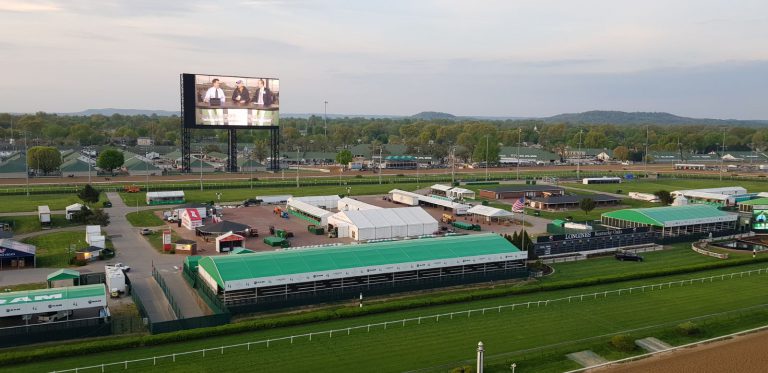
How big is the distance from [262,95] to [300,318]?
7285 cm

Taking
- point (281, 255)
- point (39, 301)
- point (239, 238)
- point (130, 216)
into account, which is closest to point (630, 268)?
point (281, 255)

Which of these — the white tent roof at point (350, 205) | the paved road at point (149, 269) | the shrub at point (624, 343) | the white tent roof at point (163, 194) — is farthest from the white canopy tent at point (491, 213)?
the shrub at point (624, 343)

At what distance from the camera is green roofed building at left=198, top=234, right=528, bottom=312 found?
33625 mm

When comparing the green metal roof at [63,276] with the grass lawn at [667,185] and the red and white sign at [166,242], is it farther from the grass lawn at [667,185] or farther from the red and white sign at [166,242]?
the grass lawn at [667,185]

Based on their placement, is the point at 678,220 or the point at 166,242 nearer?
the point at 166,242

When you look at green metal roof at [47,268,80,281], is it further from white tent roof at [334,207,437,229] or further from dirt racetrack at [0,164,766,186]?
dirt racetrack at [0,164,766,186]

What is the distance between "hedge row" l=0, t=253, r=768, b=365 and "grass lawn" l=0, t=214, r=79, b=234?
108ft

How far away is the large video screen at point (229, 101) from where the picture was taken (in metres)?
94.5

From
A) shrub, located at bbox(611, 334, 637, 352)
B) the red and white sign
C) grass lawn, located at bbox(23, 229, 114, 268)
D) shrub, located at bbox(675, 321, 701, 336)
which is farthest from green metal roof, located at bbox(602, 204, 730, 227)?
grass lawn, located at bbox(23, 229, 114, 268)

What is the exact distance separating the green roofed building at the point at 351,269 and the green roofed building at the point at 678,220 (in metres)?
20.5

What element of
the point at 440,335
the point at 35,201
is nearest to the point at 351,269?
the point at 440,335

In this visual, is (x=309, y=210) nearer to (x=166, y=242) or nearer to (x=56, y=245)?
(x=166, y=242)

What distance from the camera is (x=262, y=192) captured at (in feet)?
277

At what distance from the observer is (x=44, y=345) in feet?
91.5
